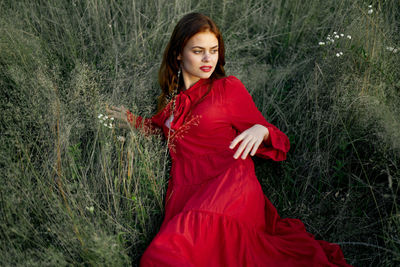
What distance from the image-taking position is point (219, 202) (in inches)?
69.1

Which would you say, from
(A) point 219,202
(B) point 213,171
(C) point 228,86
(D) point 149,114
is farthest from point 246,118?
(D) point 149,114

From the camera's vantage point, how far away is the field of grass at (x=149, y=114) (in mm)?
1809

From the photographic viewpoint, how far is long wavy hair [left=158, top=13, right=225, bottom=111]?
6.74 ft

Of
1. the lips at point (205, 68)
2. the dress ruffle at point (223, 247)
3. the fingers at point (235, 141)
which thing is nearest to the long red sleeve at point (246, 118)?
the lips at point (205, 68)

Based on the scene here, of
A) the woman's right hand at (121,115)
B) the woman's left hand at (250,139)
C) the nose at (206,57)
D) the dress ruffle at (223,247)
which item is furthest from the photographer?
the woman's right hand at (121,115)

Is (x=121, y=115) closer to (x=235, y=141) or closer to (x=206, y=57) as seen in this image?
(x=206, y=57)

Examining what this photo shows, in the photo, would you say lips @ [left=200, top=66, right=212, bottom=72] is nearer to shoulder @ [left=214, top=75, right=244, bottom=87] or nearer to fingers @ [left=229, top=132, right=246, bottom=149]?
shoulder @ [left=214, top=75, right=244, bottom=87]

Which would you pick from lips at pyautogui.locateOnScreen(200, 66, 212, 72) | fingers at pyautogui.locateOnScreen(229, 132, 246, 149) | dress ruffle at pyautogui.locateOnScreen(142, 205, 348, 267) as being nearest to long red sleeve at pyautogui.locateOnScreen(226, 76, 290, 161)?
lips at pyautogui.locateOnScreen(200, 66, 212, 72)

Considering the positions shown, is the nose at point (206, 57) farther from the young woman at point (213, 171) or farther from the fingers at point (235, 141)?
the fingers at point (235, 141)

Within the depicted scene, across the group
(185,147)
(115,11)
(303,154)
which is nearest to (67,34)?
(115,11)

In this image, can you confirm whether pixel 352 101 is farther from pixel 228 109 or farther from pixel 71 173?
pixel 71 173

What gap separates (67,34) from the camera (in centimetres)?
Answer: 307

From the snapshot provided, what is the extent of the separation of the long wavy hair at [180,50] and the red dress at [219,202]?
152 mm

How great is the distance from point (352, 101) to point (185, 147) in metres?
1.21
